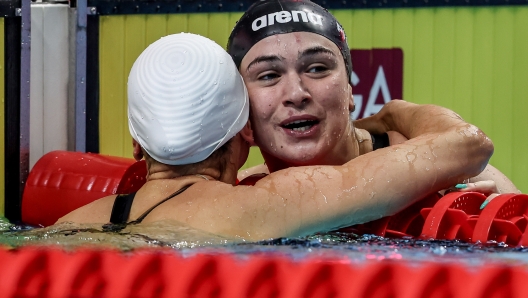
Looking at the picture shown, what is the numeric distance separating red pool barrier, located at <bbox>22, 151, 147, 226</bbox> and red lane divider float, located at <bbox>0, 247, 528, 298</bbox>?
1686 millimetres

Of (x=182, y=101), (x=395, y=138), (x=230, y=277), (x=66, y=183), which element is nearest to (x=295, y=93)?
(x=182, y=101)

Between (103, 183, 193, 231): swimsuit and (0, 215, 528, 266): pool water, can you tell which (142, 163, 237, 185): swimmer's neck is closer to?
(103, 183, 193, 231): swimsuit

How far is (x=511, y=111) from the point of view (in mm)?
4137

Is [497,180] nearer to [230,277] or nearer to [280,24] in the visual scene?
[280,24]

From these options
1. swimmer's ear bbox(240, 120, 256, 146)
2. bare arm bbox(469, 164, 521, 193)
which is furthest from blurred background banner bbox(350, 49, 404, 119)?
swimmer's ear bbox(240, 120, 256, 146)

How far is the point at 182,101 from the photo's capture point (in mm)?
1993

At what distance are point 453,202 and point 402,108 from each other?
0.62 metres

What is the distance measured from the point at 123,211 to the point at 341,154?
841 mm

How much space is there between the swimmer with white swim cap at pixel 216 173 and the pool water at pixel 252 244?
0.05 m

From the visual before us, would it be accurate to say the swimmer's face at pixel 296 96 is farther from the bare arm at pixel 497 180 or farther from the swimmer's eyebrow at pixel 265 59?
the bare arm at pixel 497 180

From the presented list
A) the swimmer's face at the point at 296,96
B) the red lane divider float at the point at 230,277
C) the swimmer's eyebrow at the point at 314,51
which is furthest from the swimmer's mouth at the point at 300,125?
the red lane divider float at the point at 230,277

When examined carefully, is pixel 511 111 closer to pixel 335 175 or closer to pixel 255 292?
pixel 335 175

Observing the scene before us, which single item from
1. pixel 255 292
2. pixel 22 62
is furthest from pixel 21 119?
pixel 255 292

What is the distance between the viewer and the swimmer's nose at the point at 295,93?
2260 mm
